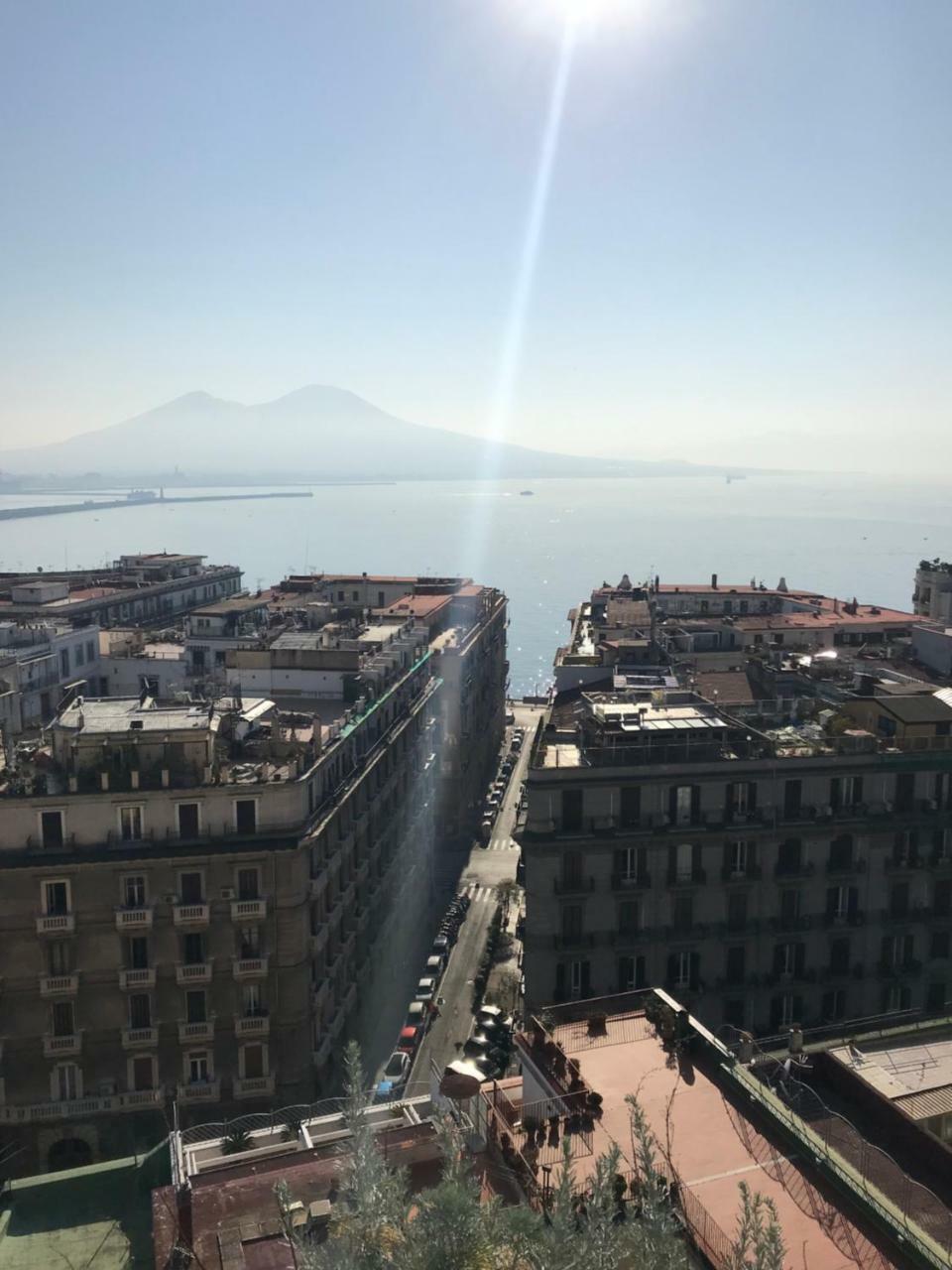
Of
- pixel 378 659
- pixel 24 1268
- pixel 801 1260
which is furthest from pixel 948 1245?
pixel 378 659

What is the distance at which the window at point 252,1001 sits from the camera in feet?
100

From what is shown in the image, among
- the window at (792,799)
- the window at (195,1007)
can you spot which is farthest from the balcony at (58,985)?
the window at (792,799)

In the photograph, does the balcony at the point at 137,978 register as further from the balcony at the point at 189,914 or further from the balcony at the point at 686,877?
the balcony at the point at 686,877

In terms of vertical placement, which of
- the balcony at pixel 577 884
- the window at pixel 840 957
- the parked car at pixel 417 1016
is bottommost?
the parked car at pixel 417 1016

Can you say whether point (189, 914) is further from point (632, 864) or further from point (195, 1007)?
point (632, 864)

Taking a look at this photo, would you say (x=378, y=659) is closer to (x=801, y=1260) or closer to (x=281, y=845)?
(x=281, y=845)

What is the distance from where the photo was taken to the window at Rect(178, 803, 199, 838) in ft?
97.9

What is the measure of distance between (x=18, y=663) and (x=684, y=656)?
95.3 ft

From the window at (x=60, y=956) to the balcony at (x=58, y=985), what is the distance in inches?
6.7

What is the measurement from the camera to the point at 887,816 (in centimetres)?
3212

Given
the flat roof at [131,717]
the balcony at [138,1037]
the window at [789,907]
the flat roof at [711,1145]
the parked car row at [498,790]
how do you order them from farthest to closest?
1. the parked car row at [498,790]
2. the window at [789,907]
3. the flat roof at [131,717]
4. the balcony at [138,1037]
5. the flat roof at [711,1145]

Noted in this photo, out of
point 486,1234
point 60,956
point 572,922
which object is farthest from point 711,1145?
point 60,956

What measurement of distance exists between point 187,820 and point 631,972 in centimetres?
1325

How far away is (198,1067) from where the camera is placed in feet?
99.7
